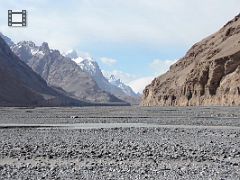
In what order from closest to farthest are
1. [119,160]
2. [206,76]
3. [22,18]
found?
[119,160]
[22,18]
[206,76]

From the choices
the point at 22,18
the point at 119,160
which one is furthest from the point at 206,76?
the point at 119,160

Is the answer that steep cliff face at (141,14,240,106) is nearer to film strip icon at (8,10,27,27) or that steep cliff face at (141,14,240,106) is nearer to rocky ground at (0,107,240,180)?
film strip icon at (8,10,27,27)

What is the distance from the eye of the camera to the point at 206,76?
118125 mm

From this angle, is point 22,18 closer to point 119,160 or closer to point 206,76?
point 119,160

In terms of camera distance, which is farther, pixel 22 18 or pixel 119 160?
pixel 22 18

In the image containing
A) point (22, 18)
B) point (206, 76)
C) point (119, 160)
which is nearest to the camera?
point (119, 160)

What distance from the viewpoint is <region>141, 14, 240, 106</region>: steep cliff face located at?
110 metres

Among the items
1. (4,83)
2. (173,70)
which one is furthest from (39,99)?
(173,70)

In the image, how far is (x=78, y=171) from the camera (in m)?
15.4

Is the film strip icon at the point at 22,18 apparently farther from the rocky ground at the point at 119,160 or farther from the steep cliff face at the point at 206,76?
the steep cliff face at the point at 206,76

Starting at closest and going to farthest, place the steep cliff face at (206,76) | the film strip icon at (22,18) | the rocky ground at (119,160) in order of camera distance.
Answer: the rocky ground at (119,160) → the film strip icon at (22,18) → the steep cliff face at (206,76)

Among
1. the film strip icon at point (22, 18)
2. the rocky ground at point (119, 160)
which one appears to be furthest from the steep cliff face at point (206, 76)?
the rocky ground at point (119, 160)

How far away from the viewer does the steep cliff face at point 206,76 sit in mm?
109875

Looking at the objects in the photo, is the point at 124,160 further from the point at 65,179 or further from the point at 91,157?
the point at 65,179
